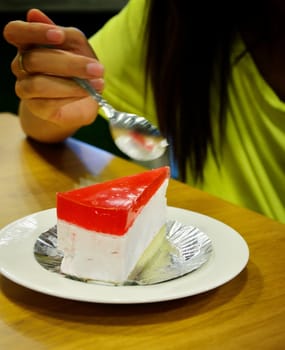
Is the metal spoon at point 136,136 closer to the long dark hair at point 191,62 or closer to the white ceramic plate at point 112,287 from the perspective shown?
the white ceramic plate at point 112,287

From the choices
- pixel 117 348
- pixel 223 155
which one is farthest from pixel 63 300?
pixel 223 155

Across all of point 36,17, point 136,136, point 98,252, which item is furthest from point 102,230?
point 36,17

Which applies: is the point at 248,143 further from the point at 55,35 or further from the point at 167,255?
the point at 167,255

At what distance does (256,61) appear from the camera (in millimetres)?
1080

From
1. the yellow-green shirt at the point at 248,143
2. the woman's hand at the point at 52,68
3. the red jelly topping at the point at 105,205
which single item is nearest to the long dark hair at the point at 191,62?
the yellow-green shirt at the point at 248,143

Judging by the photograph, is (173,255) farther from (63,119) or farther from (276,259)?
(63,119)

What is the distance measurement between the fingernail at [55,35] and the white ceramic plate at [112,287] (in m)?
0.26

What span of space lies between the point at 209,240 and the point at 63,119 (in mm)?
370

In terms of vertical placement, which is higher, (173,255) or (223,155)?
(173,255)

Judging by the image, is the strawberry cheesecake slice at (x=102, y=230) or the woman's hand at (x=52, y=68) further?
the woman's hand at (x=52, y=68)

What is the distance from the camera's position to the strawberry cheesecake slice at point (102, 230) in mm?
539

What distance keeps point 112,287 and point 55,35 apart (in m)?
0.40

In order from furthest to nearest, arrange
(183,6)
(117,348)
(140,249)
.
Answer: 1. (183,6)
2. (140,249)
3. (117,348)

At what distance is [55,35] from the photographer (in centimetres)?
82
